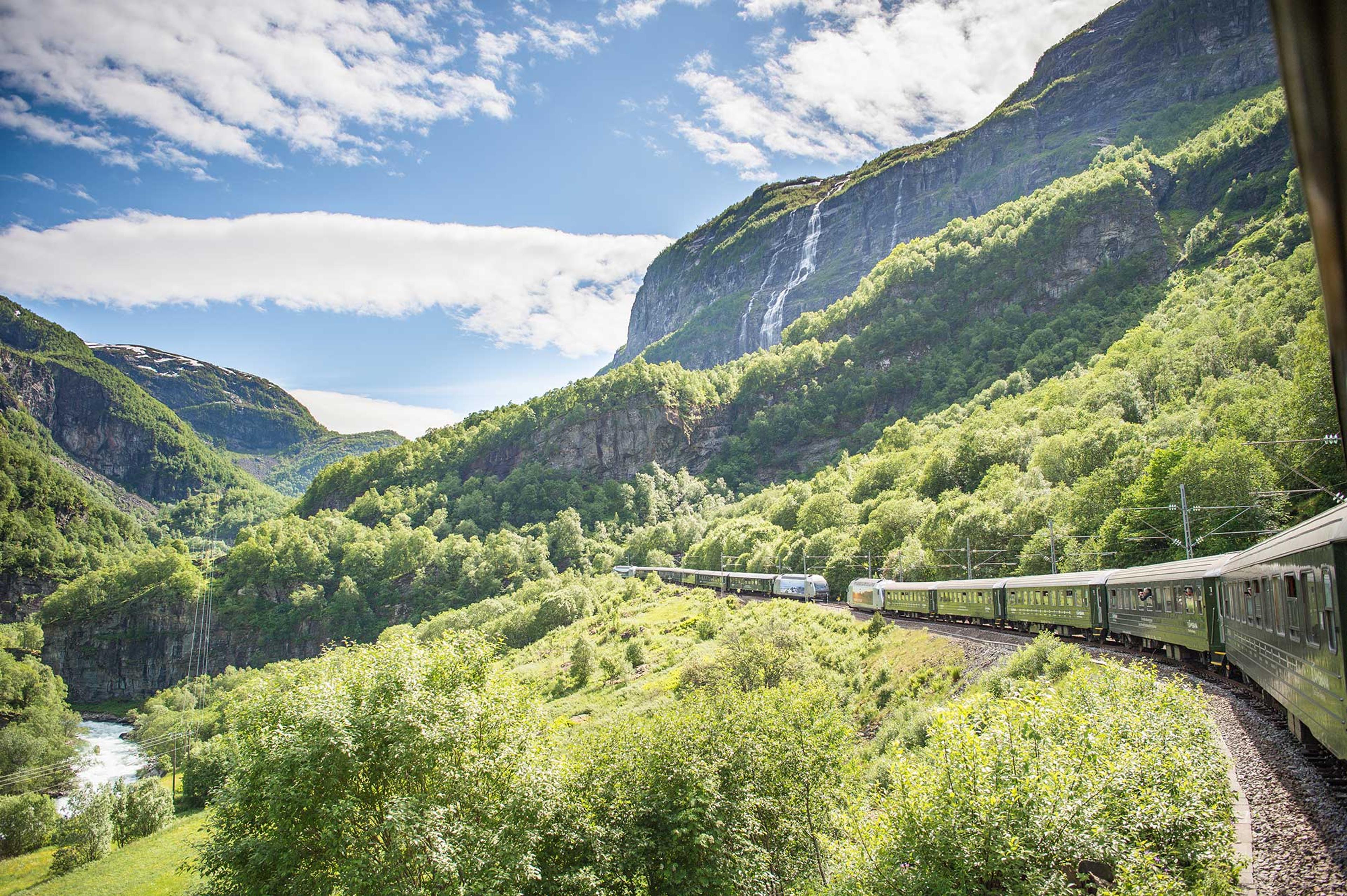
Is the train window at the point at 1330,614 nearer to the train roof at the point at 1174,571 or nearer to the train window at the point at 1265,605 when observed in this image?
the train window at the point at 1265,605

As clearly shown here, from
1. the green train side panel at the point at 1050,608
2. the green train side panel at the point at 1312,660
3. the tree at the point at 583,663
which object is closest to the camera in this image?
the green train side panel at the point at 1312,660

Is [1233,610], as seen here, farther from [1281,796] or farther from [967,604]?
[967,604]

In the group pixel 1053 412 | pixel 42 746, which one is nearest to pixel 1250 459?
pixel 1053 412

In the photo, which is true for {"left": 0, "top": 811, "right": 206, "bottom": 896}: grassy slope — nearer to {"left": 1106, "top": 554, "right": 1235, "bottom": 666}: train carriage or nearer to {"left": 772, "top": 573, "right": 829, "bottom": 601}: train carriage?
{"left": 1106, "top": 554, "right": 1235, "bottom": 666}: train carriage

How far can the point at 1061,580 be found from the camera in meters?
37.0

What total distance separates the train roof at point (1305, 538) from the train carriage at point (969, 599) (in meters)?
23.5

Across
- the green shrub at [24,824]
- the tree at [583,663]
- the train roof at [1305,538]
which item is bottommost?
the green shrub at [24,824]

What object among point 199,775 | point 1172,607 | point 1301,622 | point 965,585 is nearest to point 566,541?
point 199,775

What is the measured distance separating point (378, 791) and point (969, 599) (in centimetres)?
3561

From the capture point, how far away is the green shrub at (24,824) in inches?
2231

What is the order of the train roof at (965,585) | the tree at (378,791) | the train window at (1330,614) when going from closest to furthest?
the train window at (1330,614), the tree at (378,791), the train roof at (965,585)

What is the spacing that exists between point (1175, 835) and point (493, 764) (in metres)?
19.3

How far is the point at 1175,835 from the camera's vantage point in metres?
13.3

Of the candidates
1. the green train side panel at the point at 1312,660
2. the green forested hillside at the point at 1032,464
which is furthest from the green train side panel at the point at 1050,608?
the green train side panel at the point at 1312,660
